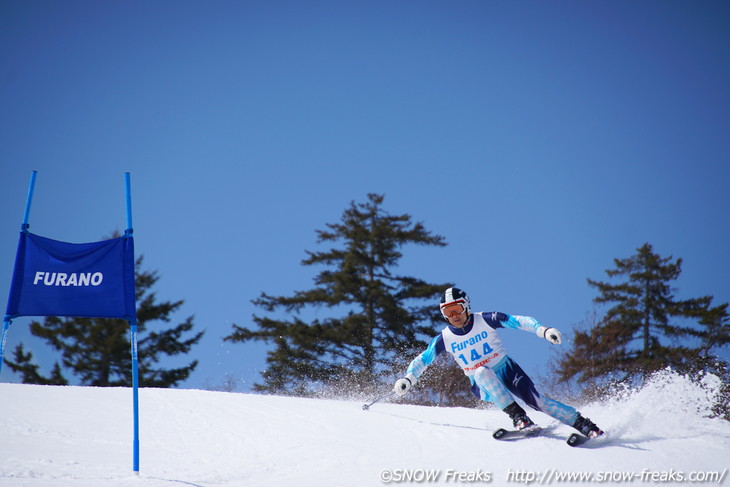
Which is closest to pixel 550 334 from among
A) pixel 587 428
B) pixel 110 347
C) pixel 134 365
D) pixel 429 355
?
pixel 587 428

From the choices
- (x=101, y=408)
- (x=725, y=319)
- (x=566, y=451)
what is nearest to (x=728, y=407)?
(x=566, y=451)

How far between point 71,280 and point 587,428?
448cm

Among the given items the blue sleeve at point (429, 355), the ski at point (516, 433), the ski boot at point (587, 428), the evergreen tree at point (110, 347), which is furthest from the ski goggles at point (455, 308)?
the evergreen tree at point (110, 347)

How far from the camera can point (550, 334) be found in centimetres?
552

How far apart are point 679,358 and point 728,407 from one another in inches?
421

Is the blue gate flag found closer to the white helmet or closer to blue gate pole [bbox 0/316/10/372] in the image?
blue gate pole [bbox 0/316/10/372]

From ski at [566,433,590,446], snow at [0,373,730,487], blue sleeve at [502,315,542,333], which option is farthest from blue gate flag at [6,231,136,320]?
ski at [566,433,590,446]

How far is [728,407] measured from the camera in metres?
11.4

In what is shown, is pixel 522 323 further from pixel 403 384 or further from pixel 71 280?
pixel 71 280

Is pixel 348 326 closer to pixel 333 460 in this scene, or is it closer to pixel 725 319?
pixel 725 319

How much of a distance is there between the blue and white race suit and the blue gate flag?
3027 millimetres

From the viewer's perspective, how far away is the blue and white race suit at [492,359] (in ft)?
19.2

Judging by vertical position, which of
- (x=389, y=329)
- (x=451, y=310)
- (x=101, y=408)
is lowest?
(x=101, y=408)

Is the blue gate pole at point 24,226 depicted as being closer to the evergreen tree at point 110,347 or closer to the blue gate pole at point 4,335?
the blue gate pole at point 4,335
